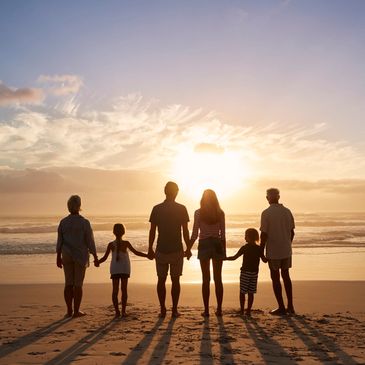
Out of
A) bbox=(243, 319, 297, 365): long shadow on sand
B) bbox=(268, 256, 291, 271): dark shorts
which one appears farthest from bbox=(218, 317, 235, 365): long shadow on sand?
bbox=(268, 256, 291, 271): dark shorts

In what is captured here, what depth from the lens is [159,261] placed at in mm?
7516

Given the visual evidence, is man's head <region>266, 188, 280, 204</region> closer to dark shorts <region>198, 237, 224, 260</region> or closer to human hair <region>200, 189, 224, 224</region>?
human hair <region>200, 189, 224, 224</region>

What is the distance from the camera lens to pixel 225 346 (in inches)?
221

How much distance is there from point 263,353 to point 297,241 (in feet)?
75.3

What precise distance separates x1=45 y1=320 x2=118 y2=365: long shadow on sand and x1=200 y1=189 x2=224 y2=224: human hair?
220 centimetres

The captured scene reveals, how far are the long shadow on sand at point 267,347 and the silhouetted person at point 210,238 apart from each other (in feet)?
3.43

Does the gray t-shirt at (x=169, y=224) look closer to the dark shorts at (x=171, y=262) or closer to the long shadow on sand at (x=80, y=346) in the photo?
the dark shorts at (x=171, y=262)

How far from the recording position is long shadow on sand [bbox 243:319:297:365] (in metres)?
5.06

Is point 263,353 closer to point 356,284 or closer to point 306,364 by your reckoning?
point 306,364

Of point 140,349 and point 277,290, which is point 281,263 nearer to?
point 277,290

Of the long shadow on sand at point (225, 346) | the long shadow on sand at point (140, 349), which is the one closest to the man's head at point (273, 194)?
the long shadow on sand at point (225, 346)

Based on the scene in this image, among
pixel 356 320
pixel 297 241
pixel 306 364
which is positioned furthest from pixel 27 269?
pixel 297 241

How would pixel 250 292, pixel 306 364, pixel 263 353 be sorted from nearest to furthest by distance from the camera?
pixel 306 364 < pixel 263 353 < pixel 250 292

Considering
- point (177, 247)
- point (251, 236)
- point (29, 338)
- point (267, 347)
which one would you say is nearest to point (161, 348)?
point (267, 347)
